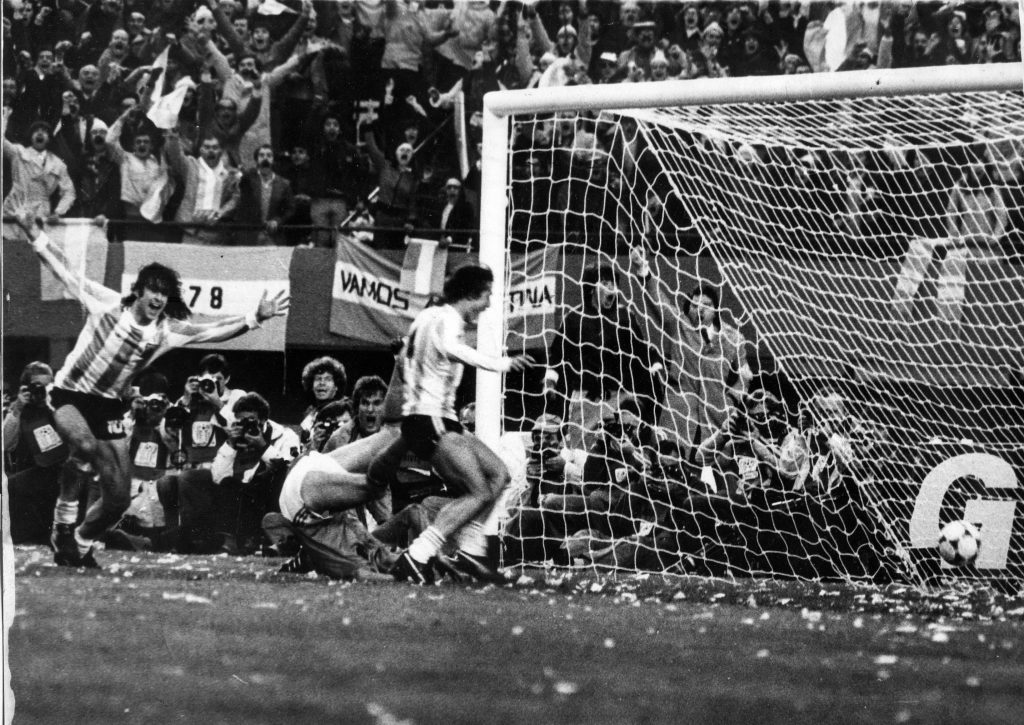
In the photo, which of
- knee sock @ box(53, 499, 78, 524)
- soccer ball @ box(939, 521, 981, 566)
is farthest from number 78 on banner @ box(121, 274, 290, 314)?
soccer ball @ box(939, 521, 981, 566)

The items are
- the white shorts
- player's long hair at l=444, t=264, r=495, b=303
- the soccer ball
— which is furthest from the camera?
the soccer ball

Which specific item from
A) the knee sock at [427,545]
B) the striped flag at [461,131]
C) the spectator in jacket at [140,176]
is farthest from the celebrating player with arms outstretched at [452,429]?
the spectator in jacket at [140,176]

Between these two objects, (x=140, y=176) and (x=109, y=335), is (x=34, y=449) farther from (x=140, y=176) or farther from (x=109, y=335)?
(x=140, y=176)

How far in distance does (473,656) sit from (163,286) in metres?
1.72

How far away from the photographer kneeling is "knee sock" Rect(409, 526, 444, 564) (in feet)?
1.80

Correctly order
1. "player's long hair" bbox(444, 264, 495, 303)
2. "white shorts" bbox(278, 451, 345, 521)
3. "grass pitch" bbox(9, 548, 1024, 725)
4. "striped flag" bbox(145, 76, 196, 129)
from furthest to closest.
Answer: "striped flag" bbox(145, 76, 196, 129) → "white shorts" bbox(278, 451, 345, 521) → "player's long hair" bbox(444, 264, 495, 303) → "grass pitch" bbox(9, 548, 1024, 725)

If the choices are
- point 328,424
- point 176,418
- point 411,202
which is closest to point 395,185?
point 411,202

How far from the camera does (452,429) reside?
402 cm

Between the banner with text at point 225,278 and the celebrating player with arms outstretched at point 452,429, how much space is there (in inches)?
22.6

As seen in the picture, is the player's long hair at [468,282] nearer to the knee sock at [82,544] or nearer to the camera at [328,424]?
the camera at [328,424]

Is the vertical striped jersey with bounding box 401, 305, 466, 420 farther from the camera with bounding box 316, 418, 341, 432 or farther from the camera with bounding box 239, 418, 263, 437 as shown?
the camera with bounding box 239, 418, 263, 437

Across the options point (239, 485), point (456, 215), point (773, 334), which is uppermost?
point (456, 215)

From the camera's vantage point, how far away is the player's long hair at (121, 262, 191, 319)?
427cm

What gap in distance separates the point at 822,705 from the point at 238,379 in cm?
227
